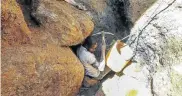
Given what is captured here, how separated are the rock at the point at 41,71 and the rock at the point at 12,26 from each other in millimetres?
90

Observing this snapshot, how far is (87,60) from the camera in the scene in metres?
3.76

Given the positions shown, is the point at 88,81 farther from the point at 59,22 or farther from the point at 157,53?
the point at 157,53

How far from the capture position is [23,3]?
357 cm

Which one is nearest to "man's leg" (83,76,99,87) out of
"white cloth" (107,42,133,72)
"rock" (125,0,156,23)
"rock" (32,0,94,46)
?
"white cloth" (107,42,133,72)

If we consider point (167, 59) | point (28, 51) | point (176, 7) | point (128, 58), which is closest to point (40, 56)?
point (28, 51)

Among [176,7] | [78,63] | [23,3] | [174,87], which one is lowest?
[174,87]

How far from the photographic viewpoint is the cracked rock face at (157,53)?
360cm

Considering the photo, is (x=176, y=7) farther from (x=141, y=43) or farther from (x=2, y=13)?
(x=2, y=13)

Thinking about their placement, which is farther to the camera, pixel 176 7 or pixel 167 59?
pixel 176 7

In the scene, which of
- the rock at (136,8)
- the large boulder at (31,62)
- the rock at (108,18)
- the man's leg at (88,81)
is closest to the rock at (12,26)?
the large boulder at (31,62)

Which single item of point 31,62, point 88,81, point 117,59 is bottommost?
point 88,81

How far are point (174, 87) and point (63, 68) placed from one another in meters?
1.45

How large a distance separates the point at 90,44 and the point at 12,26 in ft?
4.48

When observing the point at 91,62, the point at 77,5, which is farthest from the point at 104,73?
the point at 77,5
